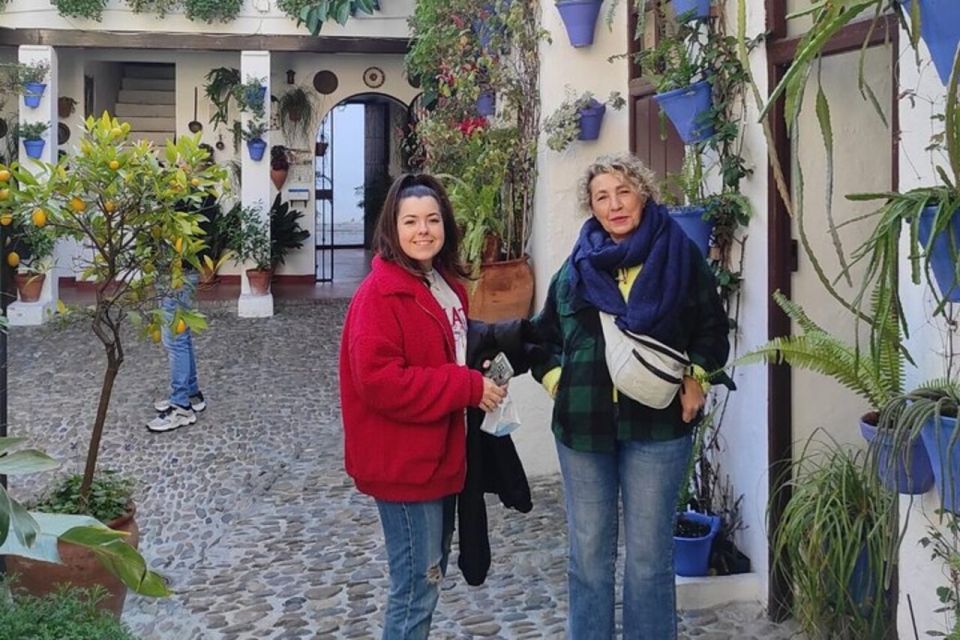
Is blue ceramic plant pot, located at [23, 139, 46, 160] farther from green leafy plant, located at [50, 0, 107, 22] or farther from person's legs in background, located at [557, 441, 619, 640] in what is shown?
person's legs in background, located at [557, 441, 619, 640]

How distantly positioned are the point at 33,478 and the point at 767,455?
4.23 meters

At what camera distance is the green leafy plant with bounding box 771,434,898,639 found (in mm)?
2936

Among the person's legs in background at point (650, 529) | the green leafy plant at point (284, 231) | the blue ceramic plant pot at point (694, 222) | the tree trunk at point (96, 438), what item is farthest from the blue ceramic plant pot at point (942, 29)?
the green leafy plant at point (284, 231)

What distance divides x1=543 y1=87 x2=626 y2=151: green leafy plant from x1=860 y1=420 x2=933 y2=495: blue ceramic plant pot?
10.2ft

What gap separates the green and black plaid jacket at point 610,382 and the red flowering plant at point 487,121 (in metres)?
2.49

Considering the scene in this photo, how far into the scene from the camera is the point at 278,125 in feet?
41.0

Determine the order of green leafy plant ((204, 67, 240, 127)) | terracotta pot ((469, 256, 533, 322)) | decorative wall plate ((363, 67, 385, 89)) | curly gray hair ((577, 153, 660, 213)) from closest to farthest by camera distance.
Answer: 1. curly gray hair ((577, 153, 660, 213))
2. terracotta pot ((469, 256, 533, 322))
3. green leafy plant ((204, 67, 240, 127))
4. decorative wall plate ((363, 67, 385, 89))

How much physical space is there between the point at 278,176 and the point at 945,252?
1117 centimetres

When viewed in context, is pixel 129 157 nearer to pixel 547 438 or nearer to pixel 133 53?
pixel 547 438

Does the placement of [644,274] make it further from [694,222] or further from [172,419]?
[172,419]

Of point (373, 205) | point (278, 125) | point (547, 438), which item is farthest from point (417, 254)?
point (373, 205)

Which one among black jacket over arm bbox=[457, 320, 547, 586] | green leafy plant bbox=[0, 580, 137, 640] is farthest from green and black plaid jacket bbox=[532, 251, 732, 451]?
green leafy plant bbox=[0, 580, 137, 640]

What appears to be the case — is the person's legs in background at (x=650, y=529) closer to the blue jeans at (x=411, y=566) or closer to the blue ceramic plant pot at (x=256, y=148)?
the blue jeans at (x=411, y=566)

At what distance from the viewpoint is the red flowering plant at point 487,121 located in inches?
225
